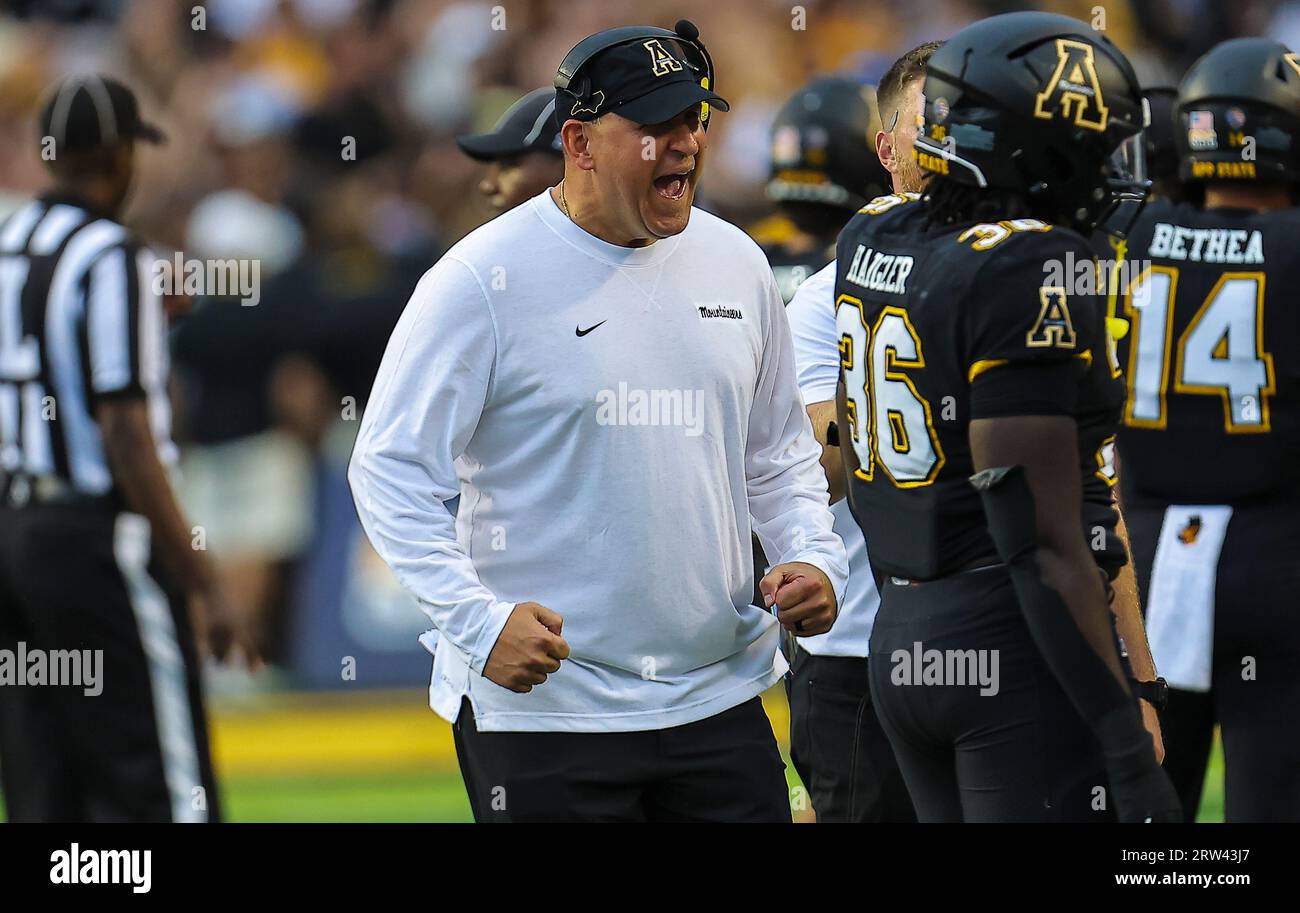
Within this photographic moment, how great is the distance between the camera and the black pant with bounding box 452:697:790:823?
3066 millimetres

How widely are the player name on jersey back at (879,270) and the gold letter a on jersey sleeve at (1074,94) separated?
1.08ft

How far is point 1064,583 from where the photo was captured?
111 inches

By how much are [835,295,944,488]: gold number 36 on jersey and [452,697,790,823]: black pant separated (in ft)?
1.67

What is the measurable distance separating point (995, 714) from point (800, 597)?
363mm

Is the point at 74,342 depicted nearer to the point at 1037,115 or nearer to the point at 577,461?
the point at 577,461

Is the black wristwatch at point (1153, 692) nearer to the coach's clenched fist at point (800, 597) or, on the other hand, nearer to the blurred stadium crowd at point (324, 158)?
the coach's clenched fist at point (800, 597)

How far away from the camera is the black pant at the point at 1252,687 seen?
13.4 ft

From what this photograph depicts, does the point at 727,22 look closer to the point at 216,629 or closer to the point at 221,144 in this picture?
the point at 221,144

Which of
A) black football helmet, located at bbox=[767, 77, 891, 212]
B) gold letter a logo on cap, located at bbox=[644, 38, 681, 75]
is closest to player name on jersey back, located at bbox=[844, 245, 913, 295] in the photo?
gold letter a logo on cap, located at bbox=[644, 38, 681, 75]

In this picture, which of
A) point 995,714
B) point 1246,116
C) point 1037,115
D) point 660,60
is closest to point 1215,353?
point 1246,116

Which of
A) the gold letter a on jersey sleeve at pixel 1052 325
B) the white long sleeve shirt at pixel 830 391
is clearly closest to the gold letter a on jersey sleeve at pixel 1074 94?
the gold letter a on jersey sleeve at pixel 1052 325

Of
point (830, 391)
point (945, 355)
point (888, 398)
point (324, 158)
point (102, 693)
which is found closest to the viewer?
point (945, 355)

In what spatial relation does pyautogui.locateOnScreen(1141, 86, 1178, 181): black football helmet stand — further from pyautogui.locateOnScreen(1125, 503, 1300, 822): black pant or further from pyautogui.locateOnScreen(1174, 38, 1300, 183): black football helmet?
pyautogui.locateOnScreen(1125, 503, 1300, 822): black pant
